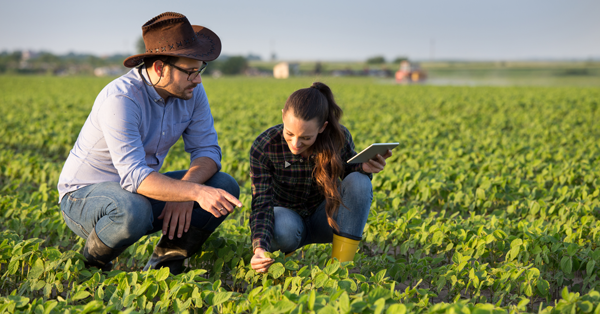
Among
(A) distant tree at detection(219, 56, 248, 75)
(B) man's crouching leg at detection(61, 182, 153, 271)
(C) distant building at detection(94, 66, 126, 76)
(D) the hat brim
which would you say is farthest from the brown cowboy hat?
(A) distant tree at detection(219, 56, 248, 75)

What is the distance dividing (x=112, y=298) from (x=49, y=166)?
351 cm

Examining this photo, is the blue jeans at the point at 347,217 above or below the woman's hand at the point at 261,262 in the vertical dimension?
above

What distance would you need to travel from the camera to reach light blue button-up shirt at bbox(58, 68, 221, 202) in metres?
2.30

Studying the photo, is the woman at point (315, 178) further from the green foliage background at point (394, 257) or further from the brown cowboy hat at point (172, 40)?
the brown cowboy hat at point (172, 40)

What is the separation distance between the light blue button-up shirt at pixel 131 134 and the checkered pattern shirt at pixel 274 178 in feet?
1.24

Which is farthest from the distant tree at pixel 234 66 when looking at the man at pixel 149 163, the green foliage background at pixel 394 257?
the man at pixel 149 163

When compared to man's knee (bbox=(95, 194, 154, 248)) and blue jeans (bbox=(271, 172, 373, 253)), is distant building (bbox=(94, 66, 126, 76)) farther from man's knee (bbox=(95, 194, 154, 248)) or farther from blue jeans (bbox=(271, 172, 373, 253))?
blue jeans (bbox=(271, 172, 373, 253))

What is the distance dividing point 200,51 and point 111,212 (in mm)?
930

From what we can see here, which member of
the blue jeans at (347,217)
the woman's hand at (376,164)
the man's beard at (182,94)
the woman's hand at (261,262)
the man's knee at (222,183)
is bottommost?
the woman's hand at (261,262)

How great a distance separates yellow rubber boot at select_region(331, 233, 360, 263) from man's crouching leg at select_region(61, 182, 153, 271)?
3.28 ft

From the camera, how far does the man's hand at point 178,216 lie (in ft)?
8.12

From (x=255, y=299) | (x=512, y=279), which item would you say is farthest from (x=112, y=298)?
(x=512, y=279)

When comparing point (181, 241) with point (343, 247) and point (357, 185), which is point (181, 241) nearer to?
point (343, 247)

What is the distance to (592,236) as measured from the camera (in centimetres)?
311
